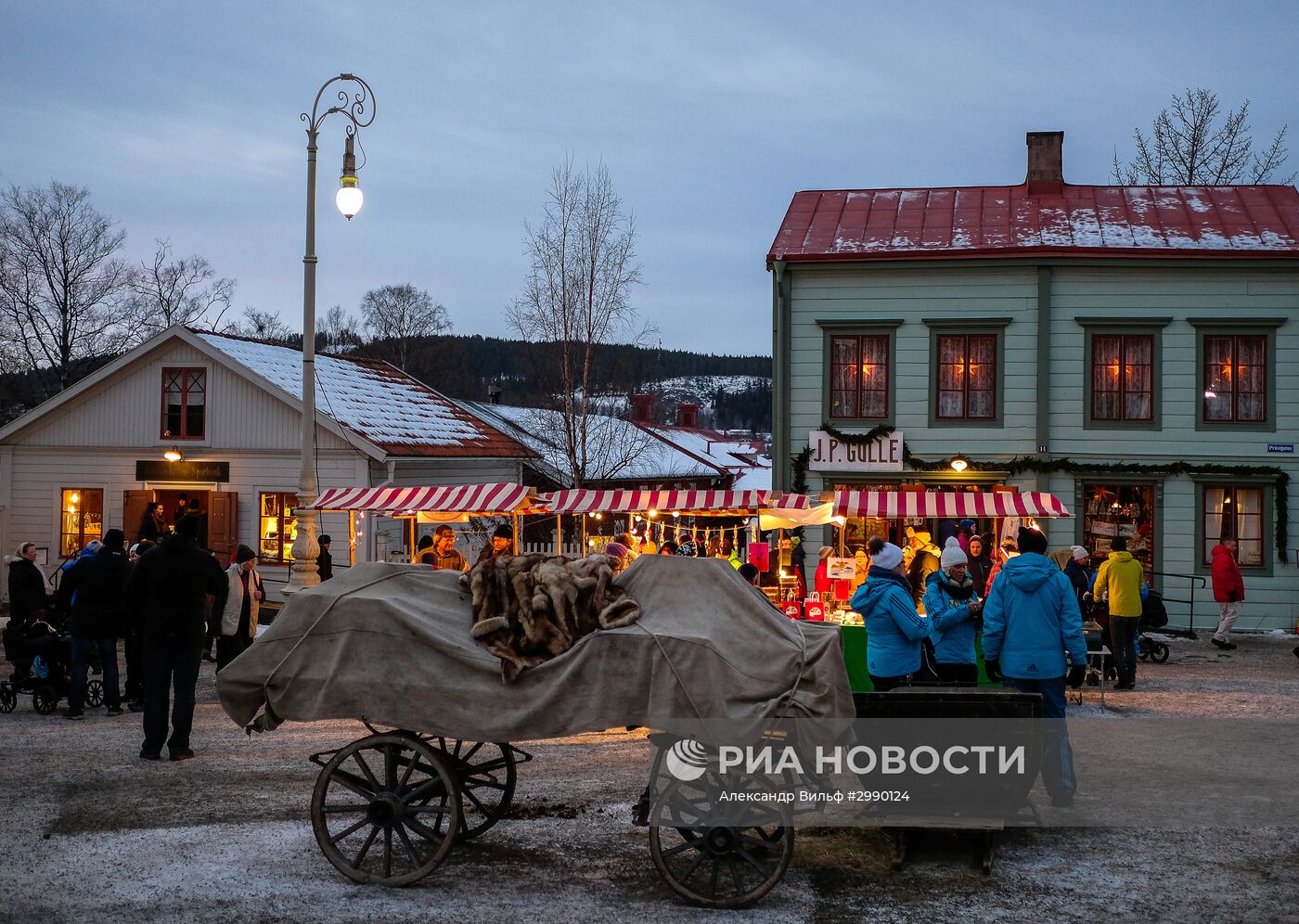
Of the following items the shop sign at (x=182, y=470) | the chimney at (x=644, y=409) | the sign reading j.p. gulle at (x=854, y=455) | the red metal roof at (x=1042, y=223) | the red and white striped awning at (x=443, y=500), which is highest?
the red metal roof at (x=1042, y=223)

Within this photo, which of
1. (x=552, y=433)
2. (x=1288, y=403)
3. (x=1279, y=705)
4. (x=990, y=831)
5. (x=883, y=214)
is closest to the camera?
(x=990, y=831)

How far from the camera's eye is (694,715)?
612cm

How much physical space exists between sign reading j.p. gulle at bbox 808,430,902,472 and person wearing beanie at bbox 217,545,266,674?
11093 mm

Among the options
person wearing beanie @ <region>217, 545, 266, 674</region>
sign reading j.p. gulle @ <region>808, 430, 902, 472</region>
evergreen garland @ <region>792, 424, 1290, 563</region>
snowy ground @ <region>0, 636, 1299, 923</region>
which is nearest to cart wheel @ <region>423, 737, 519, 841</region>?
snowy ground @ <region>0, 636, 1299, 923</region>

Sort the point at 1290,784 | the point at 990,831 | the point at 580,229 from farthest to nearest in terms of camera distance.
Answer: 1. the point at 580,229
2. the point at 1290,784
3. the point at 990,831

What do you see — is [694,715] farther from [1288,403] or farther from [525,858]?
[1288,403]

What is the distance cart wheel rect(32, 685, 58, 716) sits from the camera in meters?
12.0

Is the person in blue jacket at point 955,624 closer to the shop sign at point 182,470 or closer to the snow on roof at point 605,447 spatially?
the snow on roof at point 605,447

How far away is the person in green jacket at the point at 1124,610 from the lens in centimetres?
1380

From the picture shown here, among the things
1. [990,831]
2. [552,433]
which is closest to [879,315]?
[552,433]

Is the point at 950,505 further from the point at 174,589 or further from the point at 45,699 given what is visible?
the point at 45,699

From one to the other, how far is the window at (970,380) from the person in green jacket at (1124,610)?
7723 millimetres

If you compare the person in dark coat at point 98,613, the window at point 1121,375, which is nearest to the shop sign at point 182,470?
the person in dark coat at point 98,613

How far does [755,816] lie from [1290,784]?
512cm
